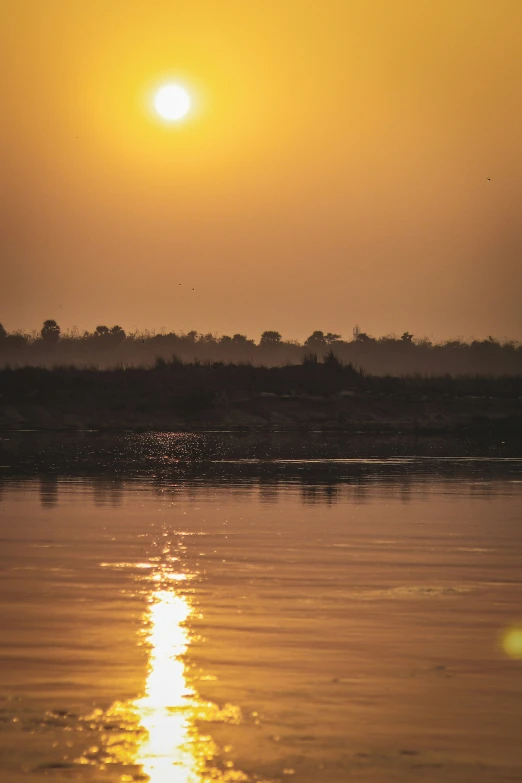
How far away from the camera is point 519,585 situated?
483 inches

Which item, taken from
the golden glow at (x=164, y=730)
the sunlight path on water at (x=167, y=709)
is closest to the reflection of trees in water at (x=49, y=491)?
the sunlight path on water at (x=167, y=709)

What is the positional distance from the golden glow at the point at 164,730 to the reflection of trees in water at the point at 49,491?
1138 centimetres

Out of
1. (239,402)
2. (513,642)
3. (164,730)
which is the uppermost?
(239,402)

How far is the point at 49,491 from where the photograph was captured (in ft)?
75.4

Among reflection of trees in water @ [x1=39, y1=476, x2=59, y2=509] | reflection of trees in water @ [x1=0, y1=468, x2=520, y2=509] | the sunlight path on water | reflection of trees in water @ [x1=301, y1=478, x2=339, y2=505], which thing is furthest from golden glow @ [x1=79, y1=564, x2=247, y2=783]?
reflection of trees in water @ [x1=301, y1=478, x2=339, y2=505]

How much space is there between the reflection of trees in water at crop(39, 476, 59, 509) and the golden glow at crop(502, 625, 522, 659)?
1148cm

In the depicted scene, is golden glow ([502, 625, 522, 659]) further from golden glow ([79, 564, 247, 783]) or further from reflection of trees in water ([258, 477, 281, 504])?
reflection of trees in water ([258, 477, 281, 504])

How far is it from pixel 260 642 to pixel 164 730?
2.38 metres

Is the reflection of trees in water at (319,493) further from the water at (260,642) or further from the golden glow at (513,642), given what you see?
the golden glow at (513,642)

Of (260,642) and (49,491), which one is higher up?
(49,491)

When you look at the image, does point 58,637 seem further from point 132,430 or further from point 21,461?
point 132,430

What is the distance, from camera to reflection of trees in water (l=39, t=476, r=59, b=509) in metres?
20.6

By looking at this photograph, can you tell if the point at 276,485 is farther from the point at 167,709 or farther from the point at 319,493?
the point at 167,709

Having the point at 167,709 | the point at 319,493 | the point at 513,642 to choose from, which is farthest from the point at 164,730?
the point at 319,493
